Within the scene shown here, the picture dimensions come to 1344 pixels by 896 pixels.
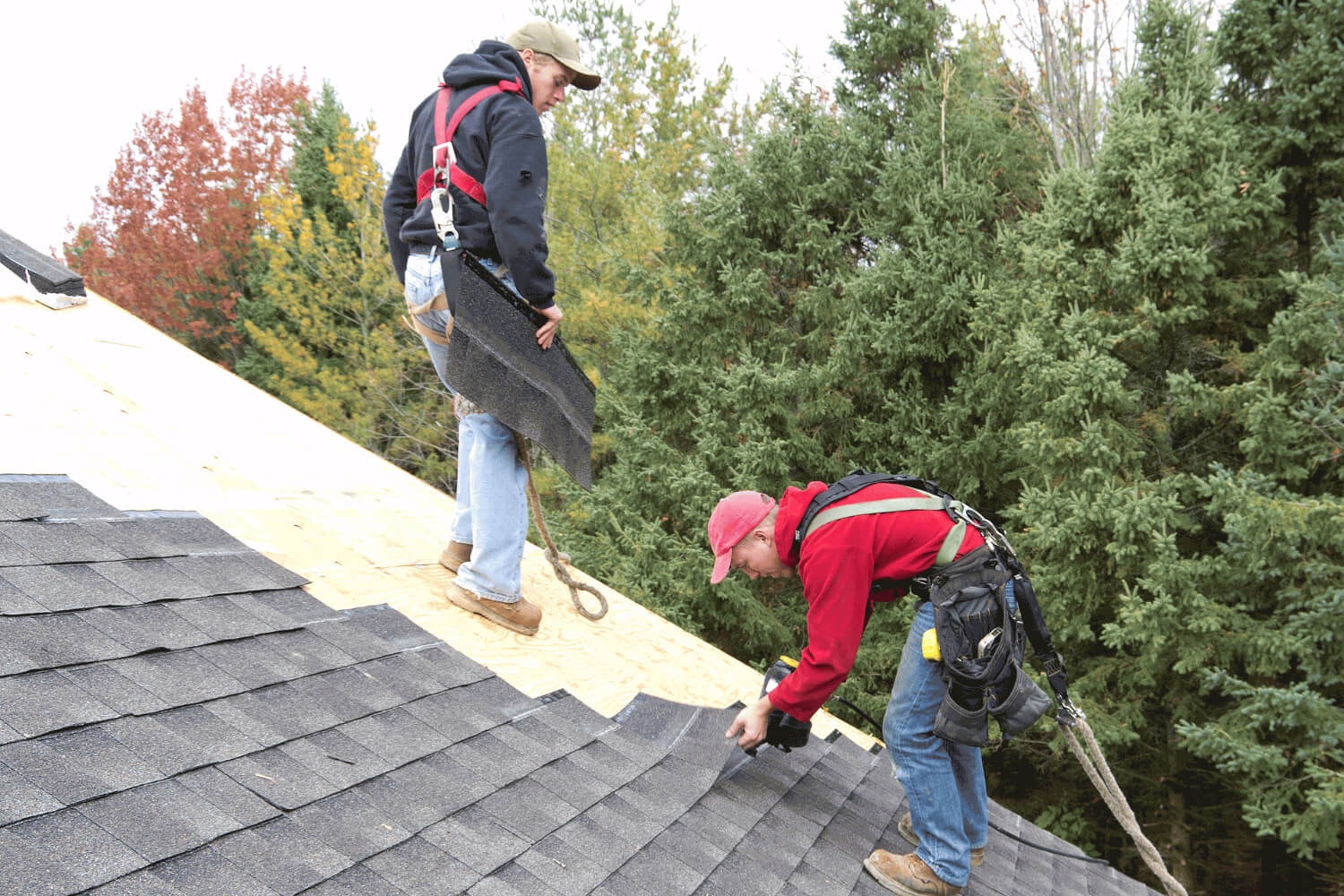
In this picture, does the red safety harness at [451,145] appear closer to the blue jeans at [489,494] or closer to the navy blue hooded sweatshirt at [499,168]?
the navy blue hooded sweatshirt at [499,168]

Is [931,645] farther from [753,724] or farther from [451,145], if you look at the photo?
[451,145]

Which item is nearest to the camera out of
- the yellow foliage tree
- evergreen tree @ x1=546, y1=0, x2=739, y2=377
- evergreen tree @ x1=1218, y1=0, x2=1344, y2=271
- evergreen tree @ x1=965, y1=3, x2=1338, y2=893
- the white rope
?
the white rope

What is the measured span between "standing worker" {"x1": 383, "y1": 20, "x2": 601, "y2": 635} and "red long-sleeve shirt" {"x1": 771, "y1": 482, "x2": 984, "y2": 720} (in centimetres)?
113

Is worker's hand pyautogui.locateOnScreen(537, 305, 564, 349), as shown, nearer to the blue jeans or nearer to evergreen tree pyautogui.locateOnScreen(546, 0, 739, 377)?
the blue jeans

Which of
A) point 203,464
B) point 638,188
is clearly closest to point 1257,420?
point 203,464

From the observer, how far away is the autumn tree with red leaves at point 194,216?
21828 millimetres

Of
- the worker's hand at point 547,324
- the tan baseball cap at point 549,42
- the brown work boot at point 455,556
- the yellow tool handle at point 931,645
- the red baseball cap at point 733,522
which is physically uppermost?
the tan baseball cap at point 549,42

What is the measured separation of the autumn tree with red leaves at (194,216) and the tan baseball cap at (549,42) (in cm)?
1987

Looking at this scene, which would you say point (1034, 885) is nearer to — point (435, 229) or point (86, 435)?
point (435, 229)

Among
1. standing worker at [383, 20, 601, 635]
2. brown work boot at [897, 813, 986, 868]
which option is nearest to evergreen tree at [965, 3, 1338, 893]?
brown work boot at [897, 813, 986, 868]

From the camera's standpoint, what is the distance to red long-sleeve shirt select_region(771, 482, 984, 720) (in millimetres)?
2459

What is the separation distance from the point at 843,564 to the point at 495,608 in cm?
141

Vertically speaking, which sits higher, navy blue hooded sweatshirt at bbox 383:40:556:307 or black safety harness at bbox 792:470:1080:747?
navy blue hooded sweatshirt at bbox 383:40:556:307

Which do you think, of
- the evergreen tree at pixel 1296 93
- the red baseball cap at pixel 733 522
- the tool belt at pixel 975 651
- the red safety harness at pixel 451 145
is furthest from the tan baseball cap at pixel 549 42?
the evergreen tree at pixel 1296 93
